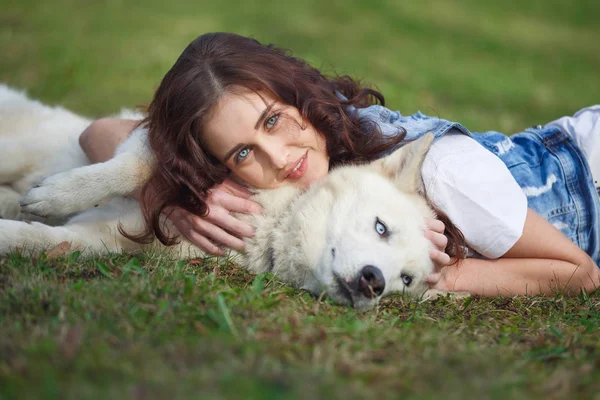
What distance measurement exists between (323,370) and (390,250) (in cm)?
136

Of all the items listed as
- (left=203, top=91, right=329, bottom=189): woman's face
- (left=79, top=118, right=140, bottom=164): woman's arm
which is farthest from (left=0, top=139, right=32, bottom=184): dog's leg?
(left=203, top=91, right=329, bottom=189): woman's face

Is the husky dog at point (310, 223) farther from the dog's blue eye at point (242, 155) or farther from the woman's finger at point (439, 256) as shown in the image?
the dog's blue eye at point (242, 155)

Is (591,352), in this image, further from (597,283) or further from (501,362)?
(597,283)

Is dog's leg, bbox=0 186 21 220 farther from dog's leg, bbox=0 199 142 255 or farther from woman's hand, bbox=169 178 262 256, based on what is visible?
woman's hand, bbox=169 178 262 256

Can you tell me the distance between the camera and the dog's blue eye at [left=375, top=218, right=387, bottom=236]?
3330mm

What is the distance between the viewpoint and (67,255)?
333 centimetres

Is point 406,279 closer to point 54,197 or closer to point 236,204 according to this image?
A: point 236,204

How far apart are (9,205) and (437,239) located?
10.3 feet

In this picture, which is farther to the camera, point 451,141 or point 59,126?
point 59,126

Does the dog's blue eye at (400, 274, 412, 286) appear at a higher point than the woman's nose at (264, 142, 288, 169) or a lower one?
lower

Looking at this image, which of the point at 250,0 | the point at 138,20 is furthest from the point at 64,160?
the point at 250,0

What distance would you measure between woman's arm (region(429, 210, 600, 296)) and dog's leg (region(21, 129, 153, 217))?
2.04 meters

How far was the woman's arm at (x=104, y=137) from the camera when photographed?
14.6 ft

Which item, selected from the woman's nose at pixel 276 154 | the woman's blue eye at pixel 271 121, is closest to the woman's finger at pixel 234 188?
the woman's nose at pixel 276 154
